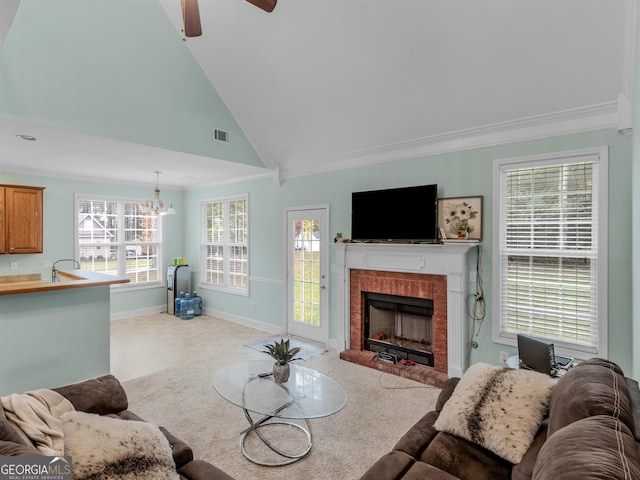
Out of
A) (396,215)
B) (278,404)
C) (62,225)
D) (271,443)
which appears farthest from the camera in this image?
(62,225)

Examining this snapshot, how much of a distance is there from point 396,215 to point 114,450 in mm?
3387

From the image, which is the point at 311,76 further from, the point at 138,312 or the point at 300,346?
the point at 138,312

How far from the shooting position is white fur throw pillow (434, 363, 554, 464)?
67.5 inches

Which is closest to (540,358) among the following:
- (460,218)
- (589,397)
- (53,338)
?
(589,397)

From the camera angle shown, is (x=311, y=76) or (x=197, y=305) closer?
(x=311, y=76)

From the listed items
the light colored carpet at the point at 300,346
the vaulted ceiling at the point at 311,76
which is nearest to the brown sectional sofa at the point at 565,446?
the vaulted ceiling at the point at 311,76

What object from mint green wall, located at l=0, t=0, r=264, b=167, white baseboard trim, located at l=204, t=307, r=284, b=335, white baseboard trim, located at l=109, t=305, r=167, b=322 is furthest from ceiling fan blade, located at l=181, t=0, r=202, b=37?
white baseboard trim, located at l=109, t=305, r=167, b=322

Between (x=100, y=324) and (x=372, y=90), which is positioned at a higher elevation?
(x=372, y=90)

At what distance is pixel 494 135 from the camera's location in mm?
3510

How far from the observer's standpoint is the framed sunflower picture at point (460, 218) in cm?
362

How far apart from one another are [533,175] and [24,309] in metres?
4.74

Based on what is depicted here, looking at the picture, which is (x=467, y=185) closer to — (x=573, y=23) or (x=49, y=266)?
(x=573, y=23)

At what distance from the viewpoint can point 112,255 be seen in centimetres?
656

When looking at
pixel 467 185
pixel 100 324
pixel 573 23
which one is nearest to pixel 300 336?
pixel 100 324
